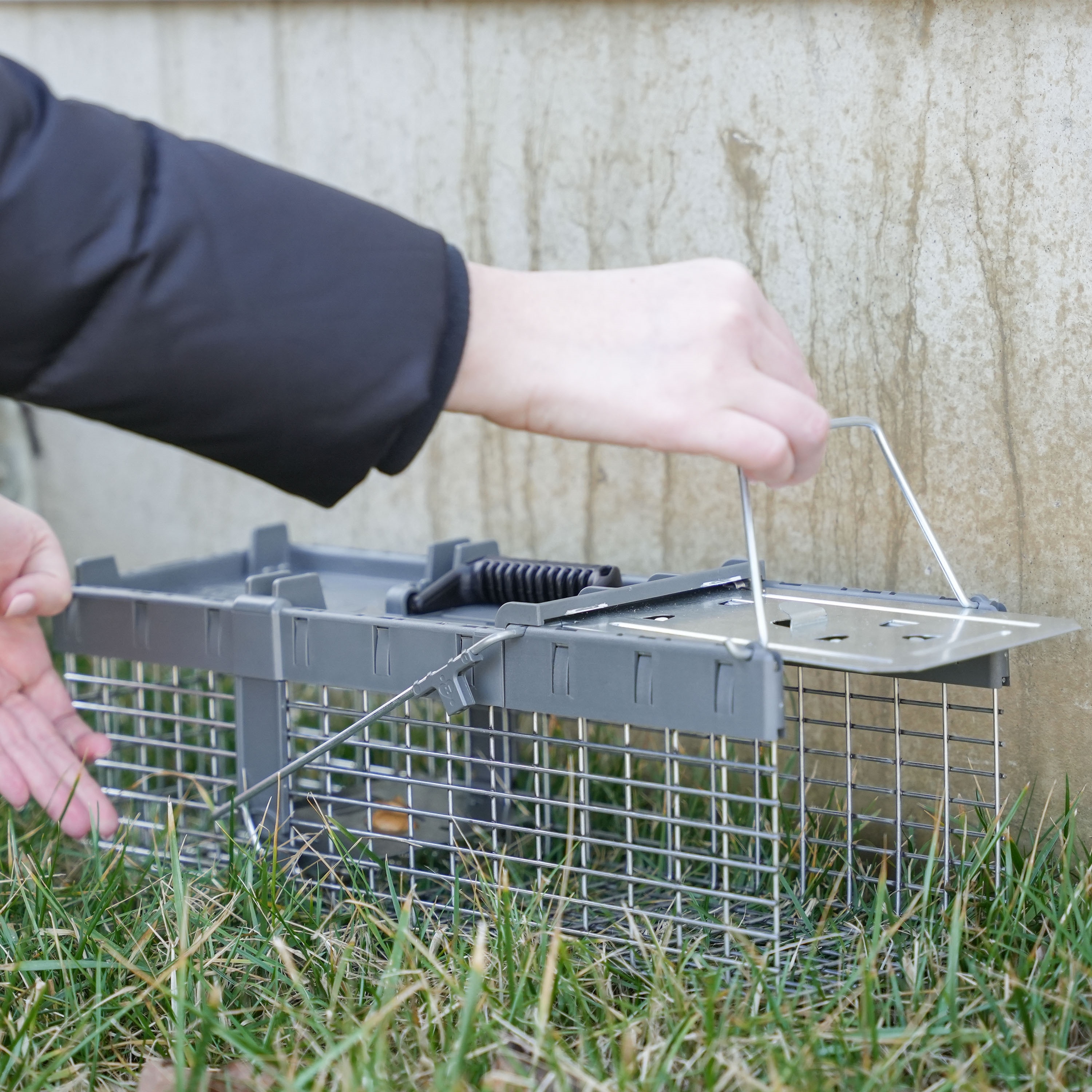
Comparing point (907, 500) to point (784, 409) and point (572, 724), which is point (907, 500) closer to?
point (784, 409)

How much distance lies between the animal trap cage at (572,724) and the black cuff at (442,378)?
0.27 meters

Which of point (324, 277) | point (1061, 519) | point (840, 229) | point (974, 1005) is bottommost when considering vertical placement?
point (974, 1005)

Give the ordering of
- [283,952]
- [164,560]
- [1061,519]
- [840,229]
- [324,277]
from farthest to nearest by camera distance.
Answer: [164,560]
[840,229]
[1061,519]
[283,952]
[324,277]

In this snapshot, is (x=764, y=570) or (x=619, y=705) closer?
(x=619, y=705)

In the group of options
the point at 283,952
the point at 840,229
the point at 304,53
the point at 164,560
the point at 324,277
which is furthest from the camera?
the point at 164,560

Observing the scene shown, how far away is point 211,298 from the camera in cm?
83

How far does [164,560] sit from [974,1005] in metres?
1.55

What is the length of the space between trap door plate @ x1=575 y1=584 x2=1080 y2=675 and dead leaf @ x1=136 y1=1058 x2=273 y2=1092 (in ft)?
1.43

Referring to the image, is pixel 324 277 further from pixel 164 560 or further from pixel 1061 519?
pixel 164 560

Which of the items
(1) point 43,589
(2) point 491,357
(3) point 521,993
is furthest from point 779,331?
(1) point 43,589

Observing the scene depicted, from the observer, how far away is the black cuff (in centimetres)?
89

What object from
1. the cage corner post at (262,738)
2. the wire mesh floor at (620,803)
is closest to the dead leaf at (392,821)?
the wire mesh floor at (620,803)

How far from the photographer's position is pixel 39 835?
1440 mm

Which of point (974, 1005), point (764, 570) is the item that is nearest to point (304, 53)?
point (764, 570)
